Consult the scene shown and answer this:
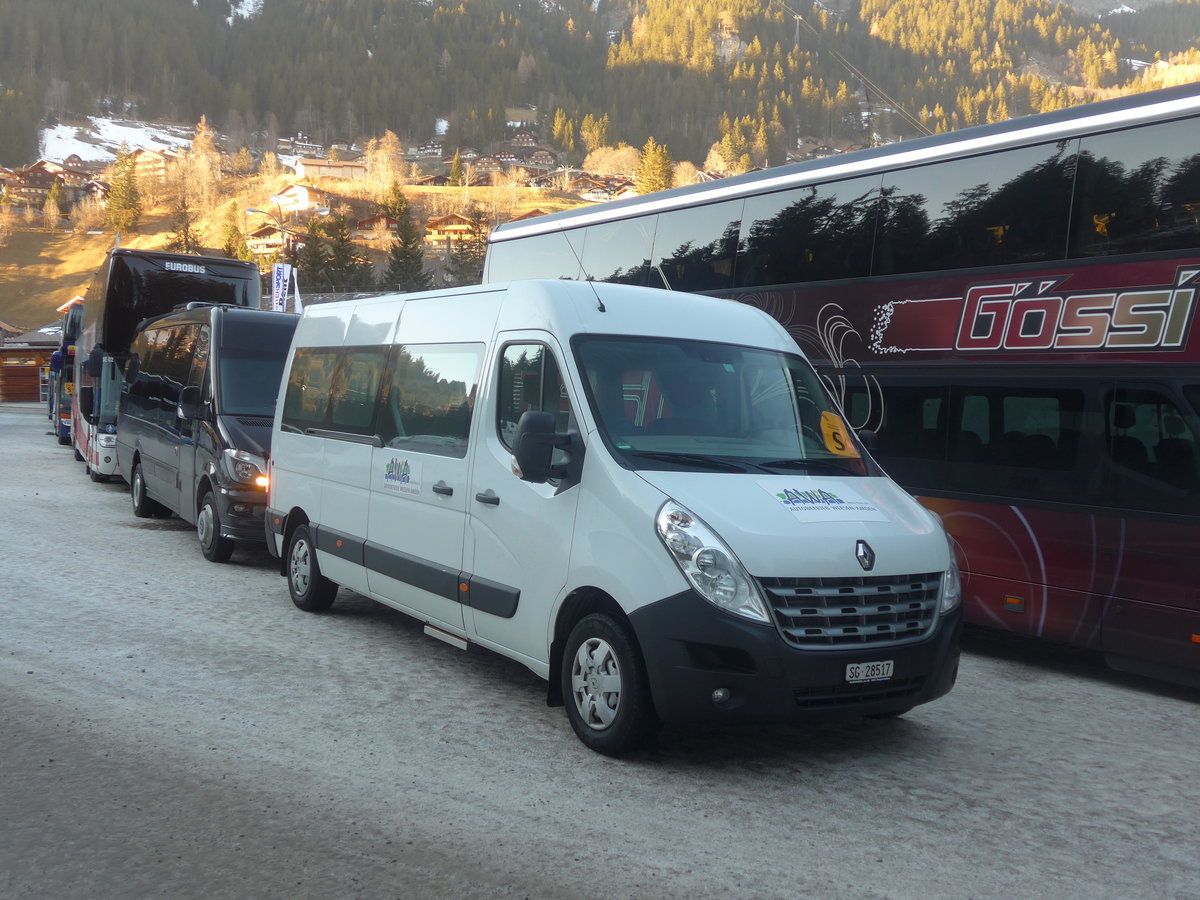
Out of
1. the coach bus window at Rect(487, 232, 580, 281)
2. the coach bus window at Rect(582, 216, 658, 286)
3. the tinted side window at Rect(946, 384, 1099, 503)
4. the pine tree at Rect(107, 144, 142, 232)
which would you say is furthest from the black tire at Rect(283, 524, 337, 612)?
the pine tree at Rect(107, 144, 142, 232)

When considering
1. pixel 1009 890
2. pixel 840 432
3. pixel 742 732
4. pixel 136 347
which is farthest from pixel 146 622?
pixel 136 347

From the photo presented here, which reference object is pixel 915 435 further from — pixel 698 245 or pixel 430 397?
pixel 430 397

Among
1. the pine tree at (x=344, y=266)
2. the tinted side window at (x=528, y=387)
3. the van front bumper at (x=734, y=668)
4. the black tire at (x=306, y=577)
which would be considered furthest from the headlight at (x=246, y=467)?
the pine tree at (x=344, y=266)

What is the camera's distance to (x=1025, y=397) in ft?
27.4

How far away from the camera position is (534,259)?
46.4ft

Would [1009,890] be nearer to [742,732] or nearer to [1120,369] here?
[742,732]

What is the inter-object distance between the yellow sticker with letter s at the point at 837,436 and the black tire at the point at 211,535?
270 inches

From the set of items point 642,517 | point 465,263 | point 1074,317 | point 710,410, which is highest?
point 465,263

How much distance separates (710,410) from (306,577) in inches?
167

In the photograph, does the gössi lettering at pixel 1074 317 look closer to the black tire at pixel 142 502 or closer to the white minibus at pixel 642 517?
the white minibus at pixel 642 517

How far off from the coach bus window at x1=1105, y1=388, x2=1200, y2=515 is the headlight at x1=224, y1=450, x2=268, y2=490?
7.46m

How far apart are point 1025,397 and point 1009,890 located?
16.1ft

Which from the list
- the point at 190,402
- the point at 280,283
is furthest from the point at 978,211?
the point at 280,283

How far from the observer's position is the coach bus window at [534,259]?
13.6 m
